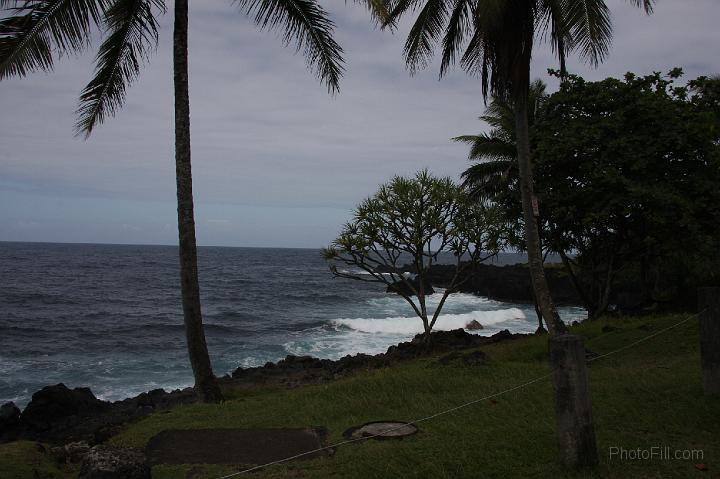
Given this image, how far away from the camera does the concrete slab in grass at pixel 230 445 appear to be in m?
6.58

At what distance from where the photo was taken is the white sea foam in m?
32.1

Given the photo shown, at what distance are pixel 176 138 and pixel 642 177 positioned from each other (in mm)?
10376

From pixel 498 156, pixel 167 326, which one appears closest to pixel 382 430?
pixel 498 156

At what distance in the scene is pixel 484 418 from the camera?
23.5 ft

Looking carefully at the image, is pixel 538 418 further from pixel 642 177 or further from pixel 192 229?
pixel 642 177

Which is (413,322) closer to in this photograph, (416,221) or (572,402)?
(416,221)

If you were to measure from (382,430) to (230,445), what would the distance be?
190 centimetres

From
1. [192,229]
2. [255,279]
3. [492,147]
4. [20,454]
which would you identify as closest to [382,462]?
[20,454]

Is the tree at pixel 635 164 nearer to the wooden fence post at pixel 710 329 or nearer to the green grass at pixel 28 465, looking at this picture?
the wooden fence post at pixel 710 329

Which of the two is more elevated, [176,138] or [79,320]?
[176,138]

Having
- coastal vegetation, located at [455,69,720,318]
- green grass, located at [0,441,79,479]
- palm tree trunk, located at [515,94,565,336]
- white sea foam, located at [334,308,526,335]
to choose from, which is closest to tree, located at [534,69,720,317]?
coastal vegetation, located at [455,69,720,318]

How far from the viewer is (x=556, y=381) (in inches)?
193

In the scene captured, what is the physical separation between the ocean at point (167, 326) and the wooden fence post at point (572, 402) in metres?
16.0

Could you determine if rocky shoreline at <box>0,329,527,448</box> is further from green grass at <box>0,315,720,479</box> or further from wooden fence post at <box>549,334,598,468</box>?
wooden fence post at <box>549,334,598,468</box>
